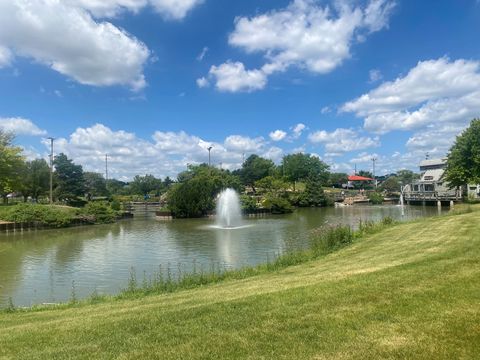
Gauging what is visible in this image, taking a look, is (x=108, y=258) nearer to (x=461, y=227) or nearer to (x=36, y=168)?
(x=461, y=227)

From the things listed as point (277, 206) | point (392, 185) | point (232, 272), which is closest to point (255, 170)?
point (392, 185)

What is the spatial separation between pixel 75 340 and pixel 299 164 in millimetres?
105584

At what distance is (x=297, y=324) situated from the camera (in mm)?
6012

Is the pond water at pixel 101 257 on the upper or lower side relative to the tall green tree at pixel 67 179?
lower

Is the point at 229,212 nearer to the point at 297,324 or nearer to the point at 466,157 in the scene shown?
the point at 466,157

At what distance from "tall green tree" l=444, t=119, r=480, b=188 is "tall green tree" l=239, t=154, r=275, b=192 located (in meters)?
65.6

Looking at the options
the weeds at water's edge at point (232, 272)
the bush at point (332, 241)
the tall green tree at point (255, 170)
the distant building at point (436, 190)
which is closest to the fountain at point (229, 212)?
the weeds at water's edge at point (232, 272)

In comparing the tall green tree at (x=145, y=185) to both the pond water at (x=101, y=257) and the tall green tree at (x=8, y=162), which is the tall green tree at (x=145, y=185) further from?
the pond water at (x=101, y=257)

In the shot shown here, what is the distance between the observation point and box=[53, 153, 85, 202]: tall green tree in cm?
7588

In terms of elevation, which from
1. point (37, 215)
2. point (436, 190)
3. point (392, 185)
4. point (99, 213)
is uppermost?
point (392, 185)

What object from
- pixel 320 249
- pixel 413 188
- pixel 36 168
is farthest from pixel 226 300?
pixel 413 188

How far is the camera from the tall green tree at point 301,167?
110 metres

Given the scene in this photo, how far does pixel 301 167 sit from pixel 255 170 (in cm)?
1699

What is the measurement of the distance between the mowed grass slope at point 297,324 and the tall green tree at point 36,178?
70035 mm
